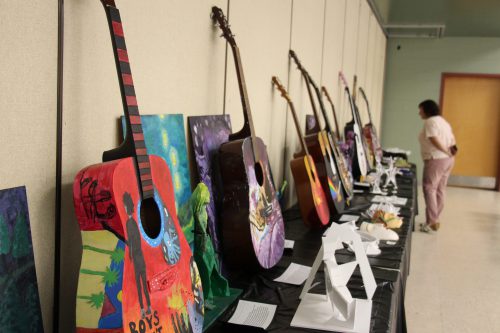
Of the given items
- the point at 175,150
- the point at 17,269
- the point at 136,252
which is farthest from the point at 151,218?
the point at 175,150

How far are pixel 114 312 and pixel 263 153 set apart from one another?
3.73 feet

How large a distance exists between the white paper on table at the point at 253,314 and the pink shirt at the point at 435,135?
12.6 ft

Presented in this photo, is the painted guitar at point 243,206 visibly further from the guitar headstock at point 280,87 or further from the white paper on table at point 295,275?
the guitar headstock at point 280,87

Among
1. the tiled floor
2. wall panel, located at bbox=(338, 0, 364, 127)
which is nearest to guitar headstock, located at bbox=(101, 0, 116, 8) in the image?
the tiled floor

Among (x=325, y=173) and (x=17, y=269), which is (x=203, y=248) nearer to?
(x=17, y=269)

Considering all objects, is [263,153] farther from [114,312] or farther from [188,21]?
[114,312]

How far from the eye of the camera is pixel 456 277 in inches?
156

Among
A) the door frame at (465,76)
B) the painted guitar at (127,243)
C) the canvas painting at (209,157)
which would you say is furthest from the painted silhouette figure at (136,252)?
the door frame at (465,76)

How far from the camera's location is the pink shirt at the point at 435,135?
195 inches

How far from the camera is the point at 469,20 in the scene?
738cm

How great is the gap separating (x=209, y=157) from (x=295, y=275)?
55 cm

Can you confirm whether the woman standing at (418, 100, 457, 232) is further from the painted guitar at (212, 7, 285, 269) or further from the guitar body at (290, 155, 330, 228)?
the painted guitar at (212, 7, 285, 269)

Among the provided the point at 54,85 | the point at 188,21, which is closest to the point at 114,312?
the point at 54,85

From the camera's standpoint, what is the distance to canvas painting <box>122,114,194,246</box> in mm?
1543
